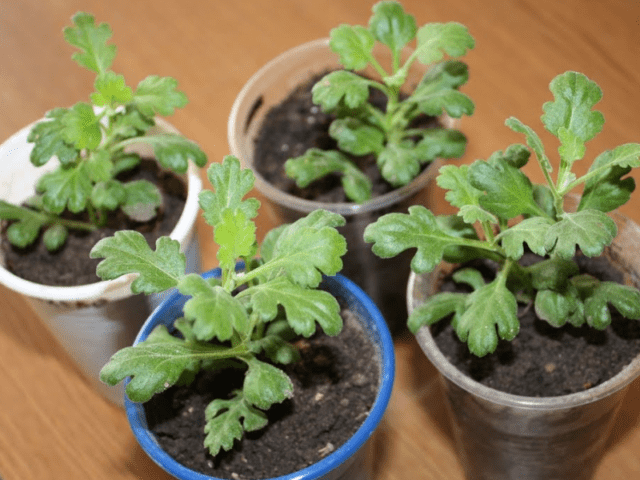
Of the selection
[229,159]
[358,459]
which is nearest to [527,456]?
[358,459]

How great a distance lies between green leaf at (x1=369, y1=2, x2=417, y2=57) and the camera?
1.09m

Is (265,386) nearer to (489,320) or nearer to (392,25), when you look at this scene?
(489,320)

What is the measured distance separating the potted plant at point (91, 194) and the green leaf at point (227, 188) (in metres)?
0.21

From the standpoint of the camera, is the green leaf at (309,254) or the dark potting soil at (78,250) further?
the dark potting soil at (78,250)

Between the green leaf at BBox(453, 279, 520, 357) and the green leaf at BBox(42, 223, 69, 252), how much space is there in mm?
563

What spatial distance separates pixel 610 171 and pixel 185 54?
881 millimetres

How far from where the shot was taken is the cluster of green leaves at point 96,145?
3.27 ft

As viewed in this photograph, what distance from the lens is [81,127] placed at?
3.21 feet

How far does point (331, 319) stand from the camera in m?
0.75

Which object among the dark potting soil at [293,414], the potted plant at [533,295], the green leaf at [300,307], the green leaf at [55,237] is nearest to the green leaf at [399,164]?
the potted plant at [533,295]

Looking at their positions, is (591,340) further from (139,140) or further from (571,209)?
(139,140)

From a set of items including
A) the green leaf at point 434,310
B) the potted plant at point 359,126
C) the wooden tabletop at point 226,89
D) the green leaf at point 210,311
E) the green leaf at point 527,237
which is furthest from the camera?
the wooden tabletop at point 226,89

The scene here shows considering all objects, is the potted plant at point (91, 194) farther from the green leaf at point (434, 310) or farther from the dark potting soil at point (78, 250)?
the green leaf at point (434, 310)

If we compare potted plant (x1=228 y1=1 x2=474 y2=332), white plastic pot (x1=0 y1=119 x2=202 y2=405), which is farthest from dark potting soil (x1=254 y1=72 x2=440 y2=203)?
white plastic pot (x1=0 y1=119 x2=202 y2=405)
